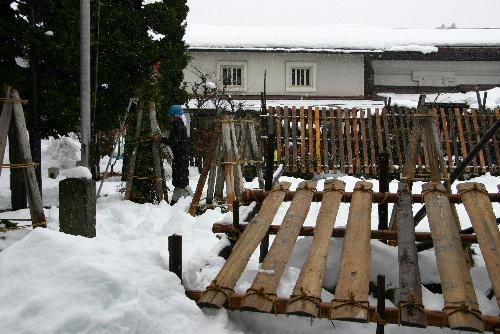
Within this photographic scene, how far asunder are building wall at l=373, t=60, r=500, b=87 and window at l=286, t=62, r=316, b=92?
131 inches

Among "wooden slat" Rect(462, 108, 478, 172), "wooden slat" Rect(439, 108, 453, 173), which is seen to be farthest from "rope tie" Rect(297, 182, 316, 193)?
"wooden slat" Rect(462, 108, 478, 172)

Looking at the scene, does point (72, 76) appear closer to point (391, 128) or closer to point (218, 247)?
point (218, 247)

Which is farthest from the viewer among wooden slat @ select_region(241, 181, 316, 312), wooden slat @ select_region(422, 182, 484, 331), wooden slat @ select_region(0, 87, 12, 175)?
wooden slat @ select_region(0, 87, 12, 175)

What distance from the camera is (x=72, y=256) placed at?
2.76m

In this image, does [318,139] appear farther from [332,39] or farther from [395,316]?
[332,39]

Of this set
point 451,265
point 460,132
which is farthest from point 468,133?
point 451,265

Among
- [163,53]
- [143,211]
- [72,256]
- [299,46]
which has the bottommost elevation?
[143,211]

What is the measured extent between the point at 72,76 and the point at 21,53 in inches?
38.4

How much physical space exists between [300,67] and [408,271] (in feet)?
62.4

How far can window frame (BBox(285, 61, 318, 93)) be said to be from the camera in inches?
821

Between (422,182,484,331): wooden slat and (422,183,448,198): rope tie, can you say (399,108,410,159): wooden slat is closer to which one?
(422,183,448,198): rope tie

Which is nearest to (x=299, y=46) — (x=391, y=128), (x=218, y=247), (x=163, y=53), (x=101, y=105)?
(x=391, y=128)

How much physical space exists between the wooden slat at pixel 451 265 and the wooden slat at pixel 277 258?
0.97 meters

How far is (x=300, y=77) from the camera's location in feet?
69.1
